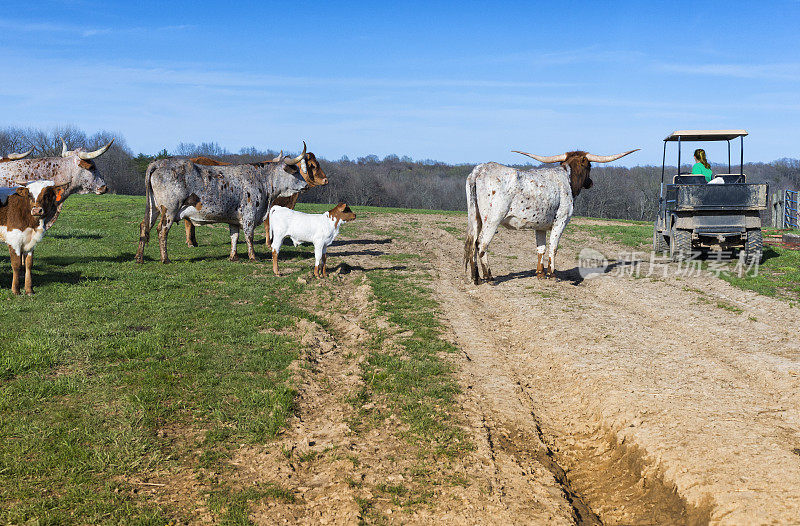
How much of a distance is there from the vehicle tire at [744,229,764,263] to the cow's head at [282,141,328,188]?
10956 mm

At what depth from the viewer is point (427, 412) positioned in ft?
18.3

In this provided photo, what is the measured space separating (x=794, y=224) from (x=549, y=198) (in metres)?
23.4

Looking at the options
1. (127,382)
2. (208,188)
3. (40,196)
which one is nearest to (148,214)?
(208,188)

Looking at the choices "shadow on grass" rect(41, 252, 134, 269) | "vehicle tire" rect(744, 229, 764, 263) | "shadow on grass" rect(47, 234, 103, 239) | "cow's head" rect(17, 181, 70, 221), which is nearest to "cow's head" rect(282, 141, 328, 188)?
"shadow on grass" rect(41, 252, 134, 269)

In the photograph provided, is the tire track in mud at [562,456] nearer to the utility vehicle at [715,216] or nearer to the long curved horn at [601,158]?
the long curved horn at [601,158]

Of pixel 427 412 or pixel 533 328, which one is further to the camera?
pixel 533 328

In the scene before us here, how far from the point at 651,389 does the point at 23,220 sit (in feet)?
32.0

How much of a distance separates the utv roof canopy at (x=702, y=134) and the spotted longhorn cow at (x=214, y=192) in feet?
33.8

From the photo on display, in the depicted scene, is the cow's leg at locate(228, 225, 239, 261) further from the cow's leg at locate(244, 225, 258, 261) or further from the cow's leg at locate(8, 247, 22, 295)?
the cow's leg at locate(8, 247, 22, 295)

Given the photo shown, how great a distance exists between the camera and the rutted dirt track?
4.07 meters

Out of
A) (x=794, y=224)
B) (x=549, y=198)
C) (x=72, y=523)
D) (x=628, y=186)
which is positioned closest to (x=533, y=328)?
(x=549, y=198)

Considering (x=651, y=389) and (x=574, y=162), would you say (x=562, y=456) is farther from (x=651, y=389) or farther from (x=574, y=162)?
(x=574, y=162)

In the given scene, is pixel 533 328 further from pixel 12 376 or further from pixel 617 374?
pixel 12 376

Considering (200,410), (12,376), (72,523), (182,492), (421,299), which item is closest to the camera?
(72,523)
